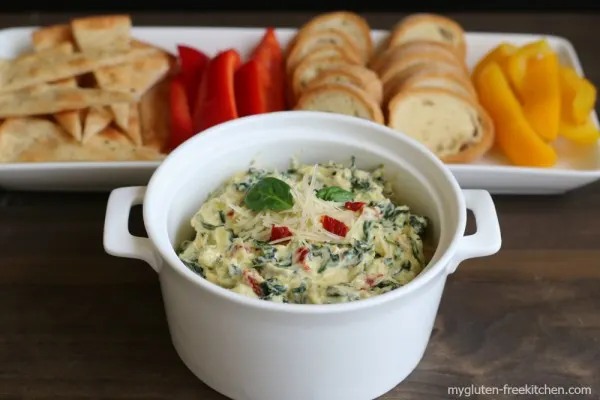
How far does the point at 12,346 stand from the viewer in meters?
1.44

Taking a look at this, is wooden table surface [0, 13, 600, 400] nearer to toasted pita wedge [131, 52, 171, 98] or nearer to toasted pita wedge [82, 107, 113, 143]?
toasted pita wedge [82, 107, 113, 143]

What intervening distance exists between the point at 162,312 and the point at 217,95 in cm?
59

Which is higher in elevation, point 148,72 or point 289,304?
point 289,304

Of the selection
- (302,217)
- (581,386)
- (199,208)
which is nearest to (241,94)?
(199,208)

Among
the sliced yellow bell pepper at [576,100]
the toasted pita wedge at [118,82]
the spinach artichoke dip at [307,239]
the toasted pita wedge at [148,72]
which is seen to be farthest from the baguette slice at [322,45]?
the spinach artichoke dip at [307,239]

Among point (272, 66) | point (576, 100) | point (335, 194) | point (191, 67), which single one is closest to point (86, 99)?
point (191, 67)

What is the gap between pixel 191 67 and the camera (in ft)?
6.47

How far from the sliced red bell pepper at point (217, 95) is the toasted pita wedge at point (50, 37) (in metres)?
0.43

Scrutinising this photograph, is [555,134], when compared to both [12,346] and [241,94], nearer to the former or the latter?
[241,94]

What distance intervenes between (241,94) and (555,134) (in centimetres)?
82

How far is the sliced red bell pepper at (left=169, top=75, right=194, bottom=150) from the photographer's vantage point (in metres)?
1.82

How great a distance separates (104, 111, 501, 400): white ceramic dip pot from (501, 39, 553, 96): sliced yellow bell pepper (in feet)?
2.13

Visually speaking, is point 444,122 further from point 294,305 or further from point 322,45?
point 294,305

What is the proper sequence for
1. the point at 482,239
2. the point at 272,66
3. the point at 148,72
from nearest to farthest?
the point at 482,239
the point at 148,72
the point at 272,66
